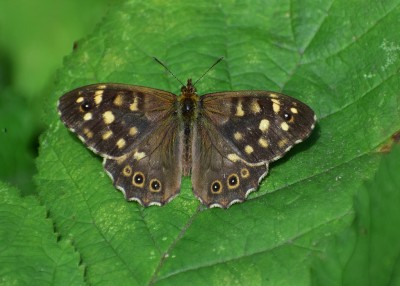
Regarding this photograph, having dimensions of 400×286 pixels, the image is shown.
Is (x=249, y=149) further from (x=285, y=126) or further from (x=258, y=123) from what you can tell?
(x=285, y=126)

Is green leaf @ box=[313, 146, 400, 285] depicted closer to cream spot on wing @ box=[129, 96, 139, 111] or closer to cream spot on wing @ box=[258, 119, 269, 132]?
cream spot on wing @ box=[258, 119, 269, 132]

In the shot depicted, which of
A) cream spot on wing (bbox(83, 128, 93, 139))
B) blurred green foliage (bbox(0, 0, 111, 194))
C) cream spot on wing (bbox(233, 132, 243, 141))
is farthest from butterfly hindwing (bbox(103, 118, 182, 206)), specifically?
blurred green foliage (bbox(0, 0, 111, 194))

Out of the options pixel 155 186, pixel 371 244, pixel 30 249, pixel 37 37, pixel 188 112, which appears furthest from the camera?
pixel 37 37

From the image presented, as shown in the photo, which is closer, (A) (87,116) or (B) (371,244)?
(B) (371,244)

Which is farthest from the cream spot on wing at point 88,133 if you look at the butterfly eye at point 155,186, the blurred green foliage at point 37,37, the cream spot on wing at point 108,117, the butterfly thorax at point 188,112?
the blurred green foliage at point 37,37

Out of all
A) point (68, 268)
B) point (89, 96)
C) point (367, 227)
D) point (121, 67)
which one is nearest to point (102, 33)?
point (121, 67)

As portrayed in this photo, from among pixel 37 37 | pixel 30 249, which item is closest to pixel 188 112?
pixel 30 249

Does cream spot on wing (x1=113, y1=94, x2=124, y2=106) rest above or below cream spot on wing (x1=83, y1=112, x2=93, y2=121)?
above

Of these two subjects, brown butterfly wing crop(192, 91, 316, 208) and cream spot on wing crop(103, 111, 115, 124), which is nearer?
brown butterfly wing crop(192, 91, 316, 208)
